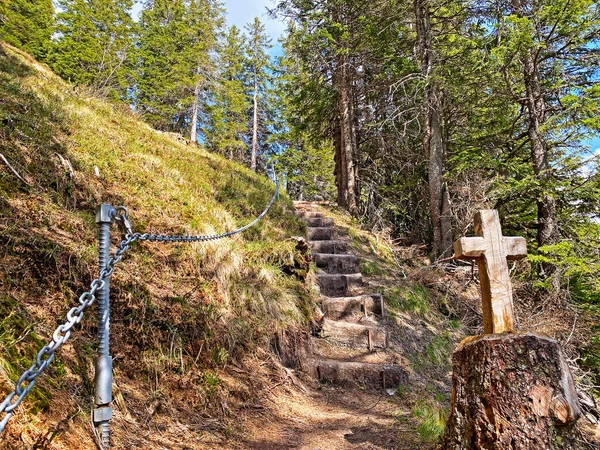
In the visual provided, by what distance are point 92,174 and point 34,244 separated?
1.93 meters

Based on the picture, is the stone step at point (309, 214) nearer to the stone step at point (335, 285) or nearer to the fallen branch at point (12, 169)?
the stone step at point (335, 285)

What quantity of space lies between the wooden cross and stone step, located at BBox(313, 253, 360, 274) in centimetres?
541

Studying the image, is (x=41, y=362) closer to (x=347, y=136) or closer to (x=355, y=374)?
(x=355, y=374)

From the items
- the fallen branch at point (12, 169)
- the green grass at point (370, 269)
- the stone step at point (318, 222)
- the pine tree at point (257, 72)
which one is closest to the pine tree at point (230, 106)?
the pine tree at point (257, 72)

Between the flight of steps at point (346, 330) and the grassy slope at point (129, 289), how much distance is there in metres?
0.70

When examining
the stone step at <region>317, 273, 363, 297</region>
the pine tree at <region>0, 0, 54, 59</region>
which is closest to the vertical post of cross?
the stone step at <region>317, 273, 363, 297</region>

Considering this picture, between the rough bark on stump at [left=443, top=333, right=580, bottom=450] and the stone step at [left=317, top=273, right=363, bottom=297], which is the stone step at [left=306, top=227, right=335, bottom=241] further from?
the rough bark on stump at [left=443, top=333, right=580, bottom=450]

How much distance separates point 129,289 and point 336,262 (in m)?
5.64

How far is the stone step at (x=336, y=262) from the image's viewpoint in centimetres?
839

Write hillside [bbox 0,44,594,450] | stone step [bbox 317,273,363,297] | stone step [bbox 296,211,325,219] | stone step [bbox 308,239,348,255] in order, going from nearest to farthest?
1. hillside [bbox 0,44,594,450]
2. stone step [bbox 317,273,363,297]
3. stone step [bbox 308,239,348,255]
4. stone step [bbox 296,211,325,219]

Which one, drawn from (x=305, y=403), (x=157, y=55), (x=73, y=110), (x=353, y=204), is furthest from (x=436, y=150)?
(x=157, y=55)

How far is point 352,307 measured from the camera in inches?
274

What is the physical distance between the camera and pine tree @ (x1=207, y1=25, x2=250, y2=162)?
23.9 metres

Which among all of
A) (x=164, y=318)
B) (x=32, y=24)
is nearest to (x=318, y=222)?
(x=164, y=318)
